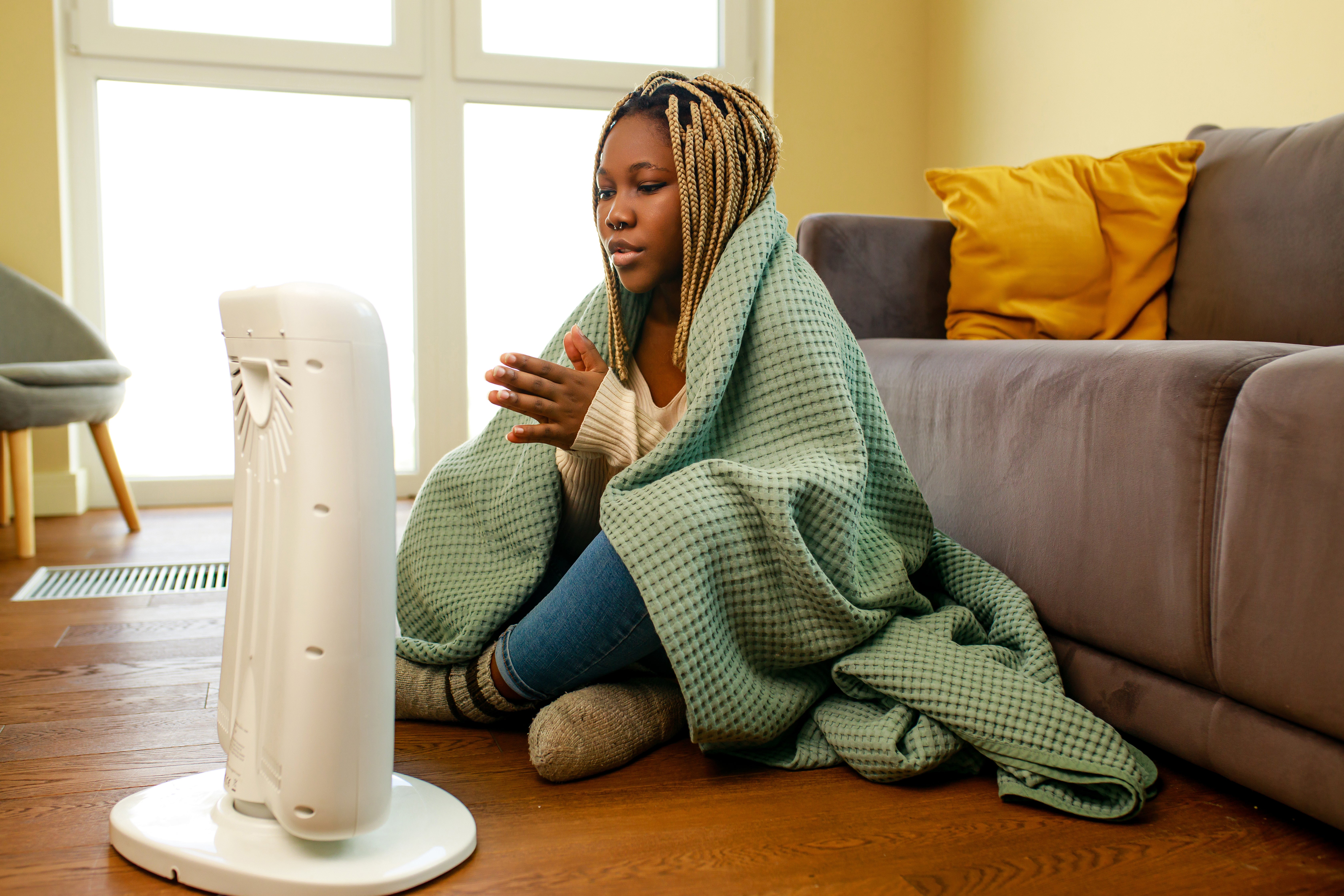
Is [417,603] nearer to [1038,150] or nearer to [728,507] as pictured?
[728,507]

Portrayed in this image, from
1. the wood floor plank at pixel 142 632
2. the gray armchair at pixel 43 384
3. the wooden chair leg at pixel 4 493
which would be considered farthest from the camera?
the wooden chair leg at pixel 4 493

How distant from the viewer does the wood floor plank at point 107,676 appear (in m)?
1.18

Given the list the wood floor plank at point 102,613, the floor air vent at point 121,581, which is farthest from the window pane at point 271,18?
the wood floor plank at point 102,613

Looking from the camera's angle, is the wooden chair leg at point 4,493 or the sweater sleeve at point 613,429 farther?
the wooden chair leg at point 4,493

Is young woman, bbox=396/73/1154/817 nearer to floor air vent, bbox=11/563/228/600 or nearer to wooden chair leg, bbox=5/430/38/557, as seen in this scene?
floor air vent, bbox=11/563/228/600

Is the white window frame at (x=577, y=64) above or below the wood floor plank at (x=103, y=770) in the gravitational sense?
above

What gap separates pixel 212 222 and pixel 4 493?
880mm

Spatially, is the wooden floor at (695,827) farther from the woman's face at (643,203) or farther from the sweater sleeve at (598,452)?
the woman's face at (643,203)

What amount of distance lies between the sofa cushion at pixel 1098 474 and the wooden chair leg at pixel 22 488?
1729 millimetres

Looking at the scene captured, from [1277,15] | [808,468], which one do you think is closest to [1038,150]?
[1277,15]

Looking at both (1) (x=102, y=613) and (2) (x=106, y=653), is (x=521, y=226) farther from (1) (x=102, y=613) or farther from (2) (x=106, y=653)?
(2) (x=106, y=653)

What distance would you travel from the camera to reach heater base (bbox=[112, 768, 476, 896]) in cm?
70

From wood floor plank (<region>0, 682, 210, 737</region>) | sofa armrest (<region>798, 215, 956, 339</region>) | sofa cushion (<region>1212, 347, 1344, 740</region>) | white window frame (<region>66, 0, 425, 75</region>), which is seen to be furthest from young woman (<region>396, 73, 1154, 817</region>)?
white window frame (<region>66, 0, 425, 75</region>)

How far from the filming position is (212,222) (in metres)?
2.71
